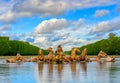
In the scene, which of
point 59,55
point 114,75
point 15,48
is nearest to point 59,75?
point 114,75

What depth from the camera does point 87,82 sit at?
21719 mm

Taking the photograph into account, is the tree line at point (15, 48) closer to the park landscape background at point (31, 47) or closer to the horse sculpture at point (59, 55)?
the park landscape background at point (31, 47)

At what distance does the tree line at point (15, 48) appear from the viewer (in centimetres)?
10183

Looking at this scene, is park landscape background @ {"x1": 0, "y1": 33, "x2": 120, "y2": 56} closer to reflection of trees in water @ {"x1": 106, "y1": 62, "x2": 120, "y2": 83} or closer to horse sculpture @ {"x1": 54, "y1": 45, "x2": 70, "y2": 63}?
horse sculpture @ {"x1": 54, "y1": 45, "x2": 70, "y2": 63}

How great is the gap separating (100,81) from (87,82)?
781mm

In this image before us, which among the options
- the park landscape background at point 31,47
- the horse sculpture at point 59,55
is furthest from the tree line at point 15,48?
the horse sculpture at point 59,55

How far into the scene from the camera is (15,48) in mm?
104438

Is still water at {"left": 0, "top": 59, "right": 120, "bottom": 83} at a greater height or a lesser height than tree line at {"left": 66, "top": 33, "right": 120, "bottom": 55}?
lesser

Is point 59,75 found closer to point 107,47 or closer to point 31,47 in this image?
point 31,47

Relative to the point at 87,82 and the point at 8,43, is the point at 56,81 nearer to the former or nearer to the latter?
the point at 87,82

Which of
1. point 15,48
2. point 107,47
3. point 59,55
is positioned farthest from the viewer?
point 107,47

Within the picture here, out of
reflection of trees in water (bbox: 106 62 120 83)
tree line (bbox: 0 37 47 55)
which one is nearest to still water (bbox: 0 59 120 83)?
reflection of trees in water (bbox: 106 62 120 83)

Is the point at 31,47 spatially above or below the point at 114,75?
above

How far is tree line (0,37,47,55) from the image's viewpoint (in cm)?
10183
